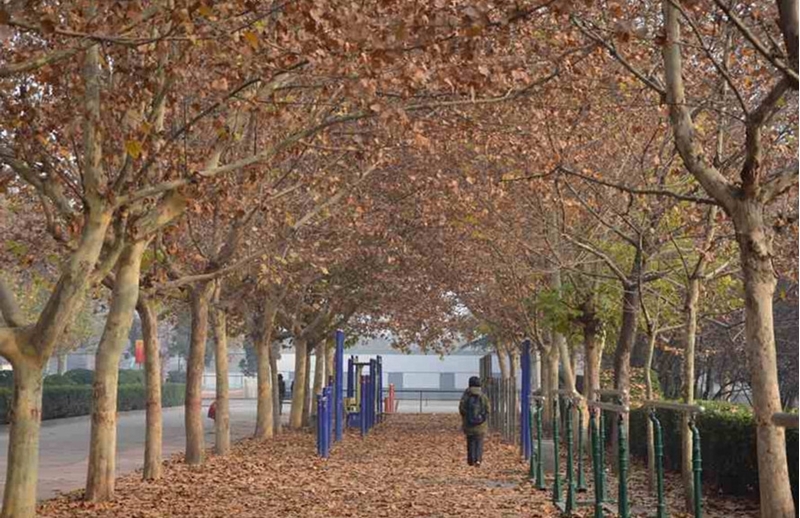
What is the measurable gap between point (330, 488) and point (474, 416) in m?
4.48

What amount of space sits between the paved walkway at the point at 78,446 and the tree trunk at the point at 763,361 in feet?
34.1

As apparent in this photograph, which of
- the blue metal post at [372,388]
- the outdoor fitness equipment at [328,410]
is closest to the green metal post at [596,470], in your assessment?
the outdoor fitness equipment at [328,410]

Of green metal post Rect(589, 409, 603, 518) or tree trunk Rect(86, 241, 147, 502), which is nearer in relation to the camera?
green metal post Rect(589, 409, 603, 518)

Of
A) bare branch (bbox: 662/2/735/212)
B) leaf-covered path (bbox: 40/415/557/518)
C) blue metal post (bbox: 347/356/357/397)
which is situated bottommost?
leaf-covered path (bbox: 40/415/557/518)

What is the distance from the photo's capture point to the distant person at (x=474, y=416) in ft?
68.4

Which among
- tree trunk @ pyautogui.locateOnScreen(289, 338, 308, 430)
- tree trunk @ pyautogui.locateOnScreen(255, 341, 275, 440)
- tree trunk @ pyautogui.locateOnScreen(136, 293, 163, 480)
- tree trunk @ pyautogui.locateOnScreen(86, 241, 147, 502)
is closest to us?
tree trunk @ pyautogui.locateOnScreen(86, 241, 147, 502)

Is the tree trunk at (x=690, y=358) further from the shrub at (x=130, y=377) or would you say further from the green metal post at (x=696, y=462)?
the shrub at (x=130, y=377)

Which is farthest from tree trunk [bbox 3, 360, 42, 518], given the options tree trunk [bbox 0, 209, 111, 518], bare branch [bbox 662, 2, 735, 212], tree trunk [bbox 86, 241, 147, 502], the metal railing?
the metal railing

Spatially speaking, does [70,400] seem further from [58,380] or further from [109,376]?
[109,376]

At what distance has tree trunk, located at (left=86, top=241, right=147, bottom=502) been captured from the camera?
15094 millimetres

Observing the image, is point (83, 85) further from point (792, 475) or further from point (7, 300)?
point (792, 475)

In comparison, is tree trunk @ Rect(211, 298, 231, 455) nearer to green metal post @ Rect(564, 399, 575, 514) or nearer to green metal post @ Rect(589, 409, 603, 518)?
green metal post @ Rect(564, 399, 575, 514)

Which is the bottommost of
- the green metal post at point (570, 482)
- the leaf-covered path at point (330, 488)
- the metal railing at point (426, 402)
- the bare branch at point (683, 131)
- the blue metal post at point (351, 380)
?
A: the leaf-covered path at point (330, 488)

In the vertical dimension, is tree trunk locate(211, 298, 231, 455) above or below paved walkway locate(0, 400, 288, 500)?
above
